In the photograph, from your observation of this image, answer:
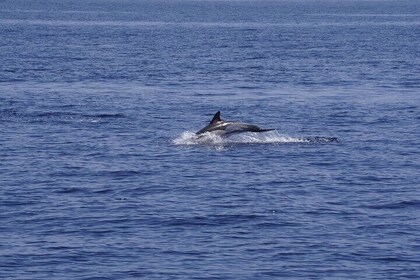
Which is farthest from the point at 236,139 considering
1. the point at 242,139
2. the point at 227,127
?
the point at 227,127

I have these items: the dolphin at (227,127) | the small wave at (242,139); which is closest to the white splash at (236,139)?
the small wave at (242,139)

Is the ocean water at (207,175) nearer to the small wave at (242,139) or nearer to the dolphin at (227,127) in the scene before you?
the small wave at (242,139)

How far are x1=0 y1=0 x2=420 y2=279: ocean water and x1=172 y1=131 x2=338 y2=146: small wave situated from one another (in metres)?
0.09

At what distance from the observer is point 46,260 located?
102 feet

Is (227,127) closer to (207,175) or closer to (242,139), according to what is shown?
(242,139)

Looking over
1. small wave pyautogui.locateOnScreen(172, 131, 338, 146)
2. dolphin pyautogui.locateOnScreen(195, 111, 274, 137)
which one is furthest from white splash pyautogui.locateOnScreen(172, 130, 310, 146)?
dolphin pyautogui.locateOnScreen(195, 111, 274, 137)

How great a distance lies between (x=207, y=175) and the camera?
1661 inches

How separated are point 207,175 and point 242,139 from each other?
8.04 meters

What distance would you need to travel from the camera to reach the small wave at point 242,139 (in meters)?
48.8

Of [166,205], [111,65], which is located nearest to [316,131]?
[166,205]

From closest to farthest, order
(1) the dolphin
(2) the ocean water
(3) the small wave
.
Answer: (2) the ocean water, (1) the dolphin, (3) the small wave

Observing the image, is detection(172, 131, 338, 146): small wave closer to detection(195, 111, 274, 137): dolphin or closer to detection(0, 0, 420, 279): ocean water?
detection(0, 0, 420, 279): ocean water

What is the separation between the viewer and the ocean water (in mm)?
31250

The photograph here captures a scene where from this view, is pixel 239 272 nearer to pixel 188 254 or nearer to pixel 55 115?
pixel 188 254
